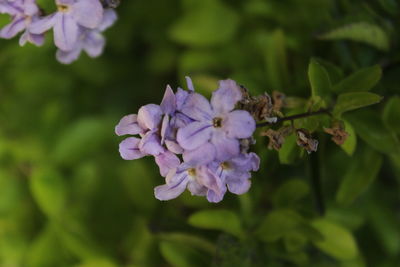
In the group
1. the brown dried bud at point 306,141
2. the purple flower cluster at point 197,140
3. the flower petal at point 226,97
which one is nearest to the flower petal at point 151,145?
the purple flower cluster at point 197,140

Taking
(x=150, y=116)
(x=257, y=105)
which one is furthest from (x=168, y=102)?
(x=257, y=105)

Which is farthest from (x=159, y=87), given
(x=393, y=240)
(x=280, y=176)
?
(x=393, y=240)

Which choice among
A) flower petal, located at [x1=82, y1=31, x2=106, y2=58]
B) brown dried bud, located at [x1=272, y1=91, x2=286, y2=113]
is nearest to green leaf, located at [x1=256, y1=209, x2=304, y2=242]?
brown dried bud, located at [x1=272, y1=91, x2=286, y2=113]

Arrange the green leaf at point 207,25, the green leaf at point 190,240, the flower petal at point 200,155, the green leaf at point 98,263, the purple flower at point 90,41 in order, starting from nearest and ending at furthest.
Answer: the flower petal at point 200,155
the purple flower at point 90,41
the green leaf at point 190,240
the green leaf at point 98,263
the green leaf at point 207,25

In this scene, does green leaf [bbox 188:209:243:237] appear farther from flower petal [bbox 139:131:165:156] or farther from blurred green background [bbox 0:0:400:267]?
flower petal [bbox 139:131:165:156]

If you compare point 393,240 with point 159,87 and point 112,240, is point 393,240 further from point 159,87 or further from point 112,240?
point 159,87

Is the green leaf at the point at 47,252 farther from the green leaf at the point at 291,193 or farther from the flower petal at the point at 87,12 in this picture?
the flower petal at the point at 87,12
